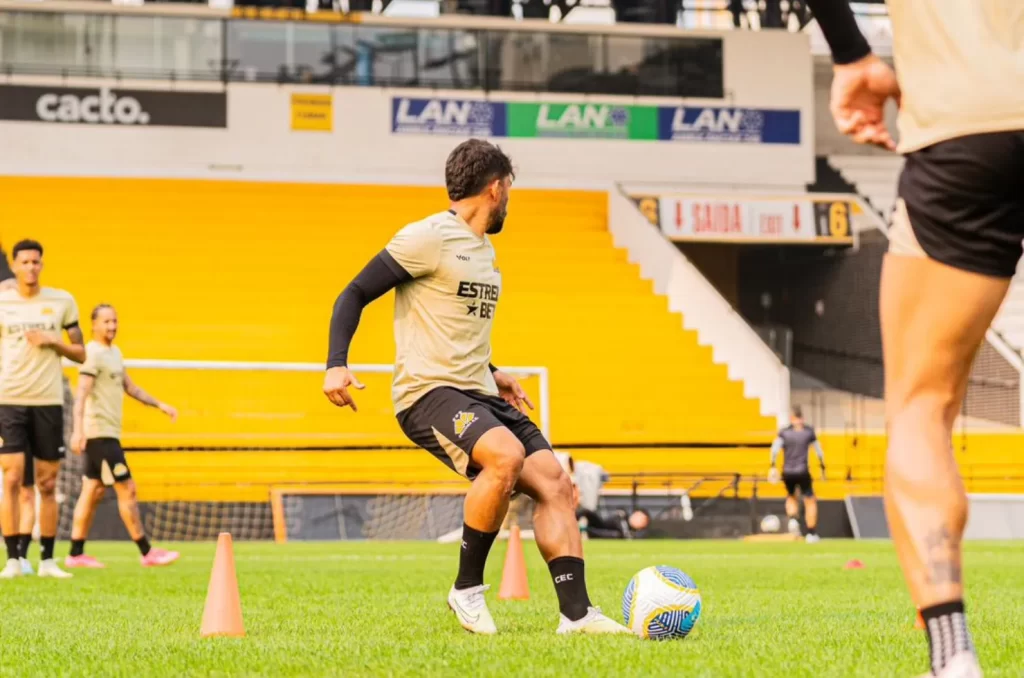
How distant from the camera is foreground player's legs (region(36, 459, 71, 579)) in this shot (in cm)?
1173

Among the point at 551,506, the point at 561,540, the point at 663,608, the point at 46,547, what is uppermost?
the point at 551,506

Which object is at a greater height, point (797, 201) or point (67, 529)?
point (797, 201)

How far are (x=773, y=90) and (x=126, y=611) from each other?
28.5m

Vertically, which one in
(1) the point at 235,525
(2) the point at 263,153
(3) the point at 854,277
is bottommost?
(1) the point at 235,525

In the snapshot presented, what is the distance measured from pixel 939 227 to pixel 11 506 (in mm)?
9523

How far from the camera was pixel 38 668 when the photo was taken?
16.8 feet

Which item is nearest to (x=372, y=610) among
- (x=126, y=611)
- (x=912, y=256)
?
(x=126, y=611)

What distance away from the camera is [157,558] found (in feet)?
43.6

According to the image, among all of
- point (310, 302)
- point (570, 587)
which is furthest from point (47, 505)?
point (310, 302)

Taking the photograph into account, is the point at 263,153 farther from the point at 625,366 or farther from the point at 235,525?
the point at 235,525

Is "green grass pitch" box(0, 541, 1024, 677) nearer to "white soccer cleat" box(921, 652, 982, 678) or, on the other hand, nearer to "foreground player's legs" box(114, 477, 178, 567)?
"foreground player's legs" box(114, 477, 178, 567)

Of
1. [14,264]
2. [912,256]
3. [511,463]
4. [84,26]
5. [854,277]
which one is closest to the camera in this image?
[912,256]

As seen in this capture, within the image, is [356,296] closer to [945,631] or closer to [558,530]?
[558,530]

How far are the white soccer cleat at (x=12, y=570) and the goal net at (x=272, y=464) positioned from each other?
28.0ft
